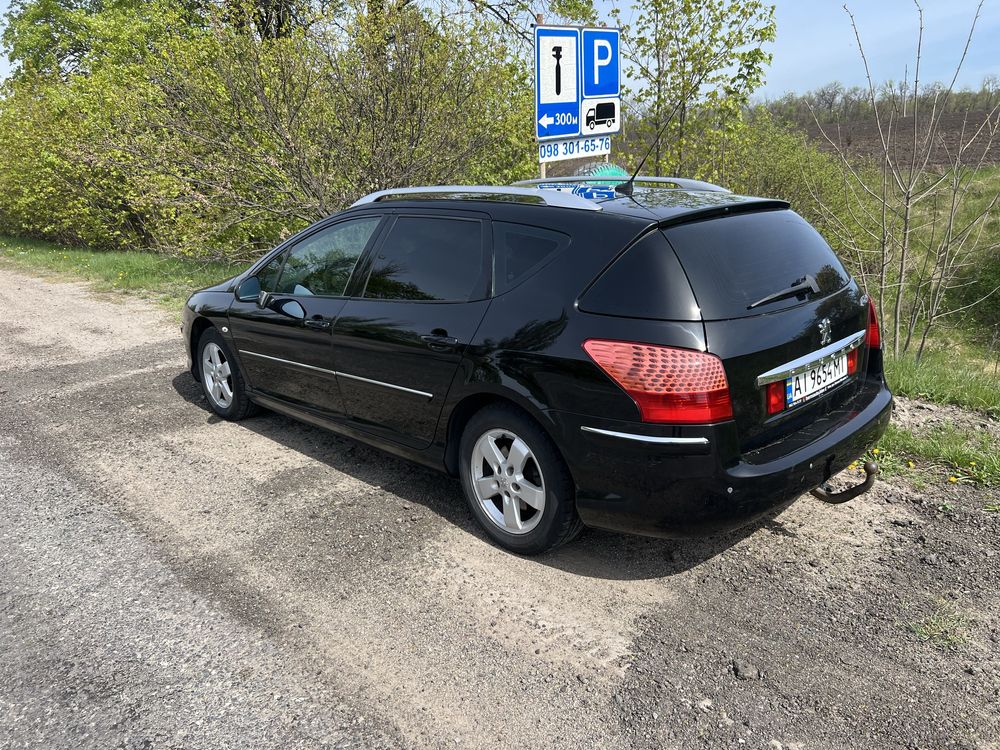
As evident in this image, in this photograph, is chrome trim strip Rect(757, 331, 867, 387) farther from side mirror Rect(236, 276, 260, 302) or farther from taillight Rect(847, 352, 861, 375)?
side mirror Rect(236, 276, 260, 302)

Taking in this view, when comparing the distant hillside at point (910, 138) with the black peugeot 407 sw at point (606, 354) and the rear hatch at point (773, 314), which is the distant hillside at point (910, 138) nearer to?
the rear hatch at point (773, 314)

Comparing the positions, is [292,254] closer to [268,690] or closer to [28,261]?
[268,690]

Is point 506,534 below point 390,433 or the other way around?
below

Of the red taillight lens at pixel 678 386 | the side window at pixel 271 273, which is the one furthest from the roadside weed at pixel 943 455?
the side window at pixel 271 273

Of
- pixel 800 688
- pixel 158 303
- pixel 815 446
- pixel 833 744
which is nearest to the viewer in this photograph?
pixel 833 744

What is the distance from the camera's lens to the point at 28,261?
1734 cm

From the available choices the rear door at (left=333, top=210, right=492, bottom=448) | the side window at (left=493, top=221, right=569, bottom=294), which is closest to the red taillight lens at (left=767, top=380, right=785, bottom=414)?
the side window at (left=493, top=221, right=569, bottom=294)

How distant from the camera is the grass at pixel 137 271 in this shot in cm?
1195

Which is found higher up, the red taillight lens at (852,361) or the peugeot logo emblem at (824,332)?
the peugeot logo emblem at (824,332)

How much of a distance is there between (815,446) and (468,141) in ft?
30.0

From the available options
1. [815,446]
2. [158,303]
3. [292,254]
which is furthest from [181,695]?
[158,303]

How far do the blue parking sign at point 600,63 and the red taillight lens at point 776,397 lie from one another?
14.1 ft

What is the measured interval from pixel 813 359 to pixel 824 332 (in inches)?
6.2

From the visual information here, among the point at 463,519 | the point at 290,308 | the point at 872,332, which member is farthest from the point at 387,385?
the point at 872,332
